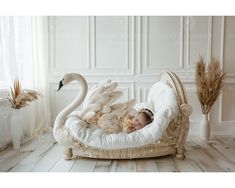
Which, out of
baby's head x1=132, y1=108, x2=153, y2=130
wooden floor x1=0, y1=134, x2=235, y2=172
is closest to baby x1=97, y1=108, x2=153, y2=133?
baby's head x1=132, y1=108, x2=153, y2=130

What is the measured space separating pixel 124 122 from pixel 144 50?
0.91 metres

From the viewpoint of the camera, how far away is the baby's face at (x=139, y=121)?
222cm

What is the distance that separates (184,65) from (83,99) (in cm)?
108

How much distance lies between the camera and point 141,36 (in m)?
2.89

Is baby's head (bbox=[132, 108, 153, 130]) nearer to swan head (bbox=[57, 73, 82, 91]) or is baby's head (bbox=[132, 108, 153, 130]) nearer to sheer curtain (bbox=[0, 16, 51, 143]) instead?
swan head (bbox=[57, 73, 82, 91])

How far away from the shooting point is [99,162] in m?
2.15

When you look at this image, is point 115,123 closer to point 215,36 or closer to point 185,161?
point 185,161

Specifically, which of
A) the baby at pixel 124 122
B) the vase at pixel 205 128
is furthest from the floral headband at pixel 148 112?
the vase at pixel 205 128

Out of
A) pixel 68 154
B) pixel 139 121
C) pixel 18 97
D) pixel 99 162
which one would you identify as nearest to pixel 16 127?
pixel 18 97

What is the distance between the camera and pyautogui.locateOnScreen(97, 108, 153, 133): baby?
2.19m

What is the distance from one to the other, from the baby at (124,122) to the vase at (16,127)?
1.95 feet

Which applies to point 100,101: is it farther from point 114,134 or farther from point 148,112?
point 148,112
